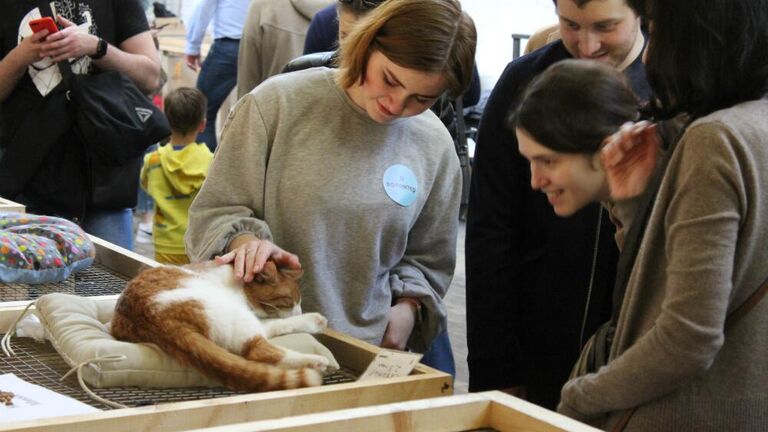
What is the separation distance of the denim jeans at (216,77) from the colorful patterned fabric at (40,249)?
3.78m

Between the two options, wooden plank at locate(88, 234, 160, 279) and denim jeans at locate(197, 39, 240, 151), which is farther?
denim jeans at locate(197, 39, 240, 151)

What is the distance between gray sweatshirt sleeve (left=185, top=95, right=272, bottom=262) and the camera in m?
2.01

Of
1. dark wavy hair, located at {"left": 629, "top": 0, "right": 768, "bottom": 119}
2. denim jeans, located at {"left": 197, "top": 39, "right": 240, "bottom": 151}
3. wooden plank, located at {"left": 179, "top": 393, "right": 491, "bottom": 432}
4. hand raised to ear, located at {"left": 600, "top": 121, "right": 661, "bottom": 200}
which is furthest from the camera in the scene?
denim jeans, located at {"left": 197, "top": 39, "right": 240, "bottom": 151}

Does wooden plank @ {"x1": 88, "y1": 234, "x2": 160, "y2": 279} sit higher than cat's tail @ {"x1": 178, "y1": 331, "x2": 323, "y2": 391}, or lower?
lower

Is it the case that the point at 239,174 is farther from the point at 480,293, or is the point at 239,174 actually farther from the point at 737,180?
the point at 737,180

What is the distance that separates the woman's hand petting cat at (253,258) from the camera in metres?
1.79

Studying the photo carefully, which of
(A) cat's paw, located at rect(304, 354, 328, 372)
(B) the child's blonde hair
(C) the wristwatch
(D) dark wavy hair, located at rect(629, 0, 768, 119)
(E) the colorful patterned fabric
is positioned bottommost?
(B) the child's blonde hair

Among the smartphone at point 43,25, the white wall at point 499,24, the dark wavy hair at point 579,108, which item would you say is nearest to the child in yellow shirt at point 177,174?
the smartphone at point 43,25

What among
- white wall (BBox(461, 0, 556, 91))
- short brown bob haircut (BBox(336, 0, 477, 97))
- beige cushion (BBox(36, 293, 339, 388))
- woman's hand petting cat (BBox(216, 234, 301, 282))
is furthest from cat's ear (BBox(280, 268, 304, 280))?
white wall (BBox(461, 0, 556, 91))

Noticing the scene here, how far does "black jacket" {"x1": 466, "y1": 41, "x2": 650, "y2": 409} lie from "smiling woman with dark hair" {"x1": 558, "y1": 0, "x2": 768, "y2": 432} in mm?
615

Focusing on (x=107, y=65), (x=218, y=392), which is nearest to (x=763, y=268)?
(x=218, y=392)

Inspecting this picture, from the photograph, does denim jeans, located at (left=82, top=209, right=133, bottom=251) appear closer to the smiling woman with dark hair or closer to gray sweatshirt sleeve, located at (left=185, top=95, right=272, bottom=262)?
gray sweatshirt sleeve, located at (left=185, top=95, right=272, bottom=262)

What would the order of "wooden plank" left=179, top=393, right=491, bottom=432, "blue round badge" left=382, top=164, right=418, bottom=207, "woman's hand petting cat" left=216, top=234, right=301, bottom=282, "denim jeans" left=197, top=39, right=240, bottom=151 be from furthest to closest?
"denim jeans" left=197, top=39, right=240, bottom=151, "blue round badge" left=382, top=164, right=418, bottom=207, "woman's hand petting cat" left=216, top=234, right=301, bottom=282, "wooden plank" left=179, top=393, right=491, bottom=432

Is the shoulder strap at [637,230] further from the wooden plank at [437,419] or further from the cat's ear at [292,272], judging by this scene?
the cat's ear at [292,272]
